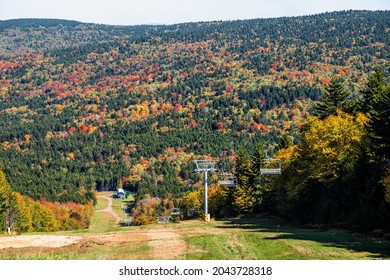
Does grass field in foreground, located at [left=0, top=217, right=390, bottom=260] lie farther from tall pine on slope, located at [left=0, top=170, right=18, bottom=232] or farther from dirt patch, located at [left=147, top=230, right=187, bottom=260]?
tall pine on slope, located at [left=0, top=170, right=18, bottom=232]

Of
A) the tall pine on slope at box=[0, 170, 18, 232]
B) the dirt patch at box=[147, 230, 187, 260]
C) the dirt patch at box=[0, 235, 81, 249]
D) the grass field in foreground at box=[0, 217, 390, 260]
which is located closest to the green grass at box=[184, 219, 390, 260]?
the grass field in foreground at box=[0, 217, 390, 260]

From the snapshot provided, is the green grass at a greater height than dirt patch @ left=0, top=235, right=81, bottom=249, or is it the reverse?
the green grass

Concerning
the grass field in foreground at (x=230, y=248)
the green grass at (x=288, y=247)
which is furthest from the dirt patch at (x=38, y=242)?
the green grass at (x=288, y=247)

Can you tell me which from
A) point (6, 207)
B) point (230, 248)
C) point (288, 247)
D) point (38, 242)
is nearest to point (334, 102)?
point (6, 207)

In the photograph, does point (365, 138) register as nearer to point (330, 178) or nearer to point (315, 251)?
point (330, 178)

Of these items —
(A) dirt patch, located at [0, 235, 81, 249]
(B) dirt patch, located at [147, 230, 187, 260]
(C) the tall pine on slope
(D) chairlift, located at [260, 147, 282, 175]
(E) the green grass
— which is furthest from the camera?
(C) the tall pine on slope

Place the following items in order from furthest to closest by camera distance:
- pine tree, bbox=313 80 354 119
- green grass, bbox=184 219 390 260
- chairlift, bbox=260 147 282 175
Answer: pine tree, bbox=313 80 354 119, chairlift, bbox=260 147 282 175, green grass, bbox=184 219 390 260

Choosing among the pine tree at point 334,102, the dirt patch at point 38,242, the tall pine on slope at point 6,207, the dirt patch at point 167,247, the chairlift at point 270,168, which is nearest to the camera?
the dirt patch at point 167,247

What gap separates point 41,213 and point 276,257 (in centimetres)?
9608

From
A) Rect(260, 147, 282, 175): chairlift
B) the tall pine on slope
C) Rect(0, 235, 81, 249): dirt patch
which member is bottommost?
the tall pine on slope

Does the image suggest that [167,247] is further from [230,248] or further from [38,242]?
[38,242]

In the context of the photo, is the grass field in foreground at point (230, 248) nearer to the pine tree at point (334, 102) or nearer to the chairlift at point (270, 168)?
the chairlift at point (270, 168)

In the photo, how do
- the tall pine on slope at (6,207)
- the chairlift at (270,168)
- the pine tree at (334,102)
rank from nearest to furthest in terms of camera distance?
1. the chairlift at (270,168)
2. the pine tree at (334,102)
3. the tall pine on slope at (6,207)

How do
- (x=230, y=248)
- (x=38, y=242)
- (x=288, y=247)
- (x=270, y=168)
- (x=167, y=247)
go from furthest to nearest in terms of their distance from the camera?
1. (x=270, y=168)
2. (x=38, y=242)
3. (x=167, y=247)
4. (x=230, y=248)
5. (x=288, y=247)
